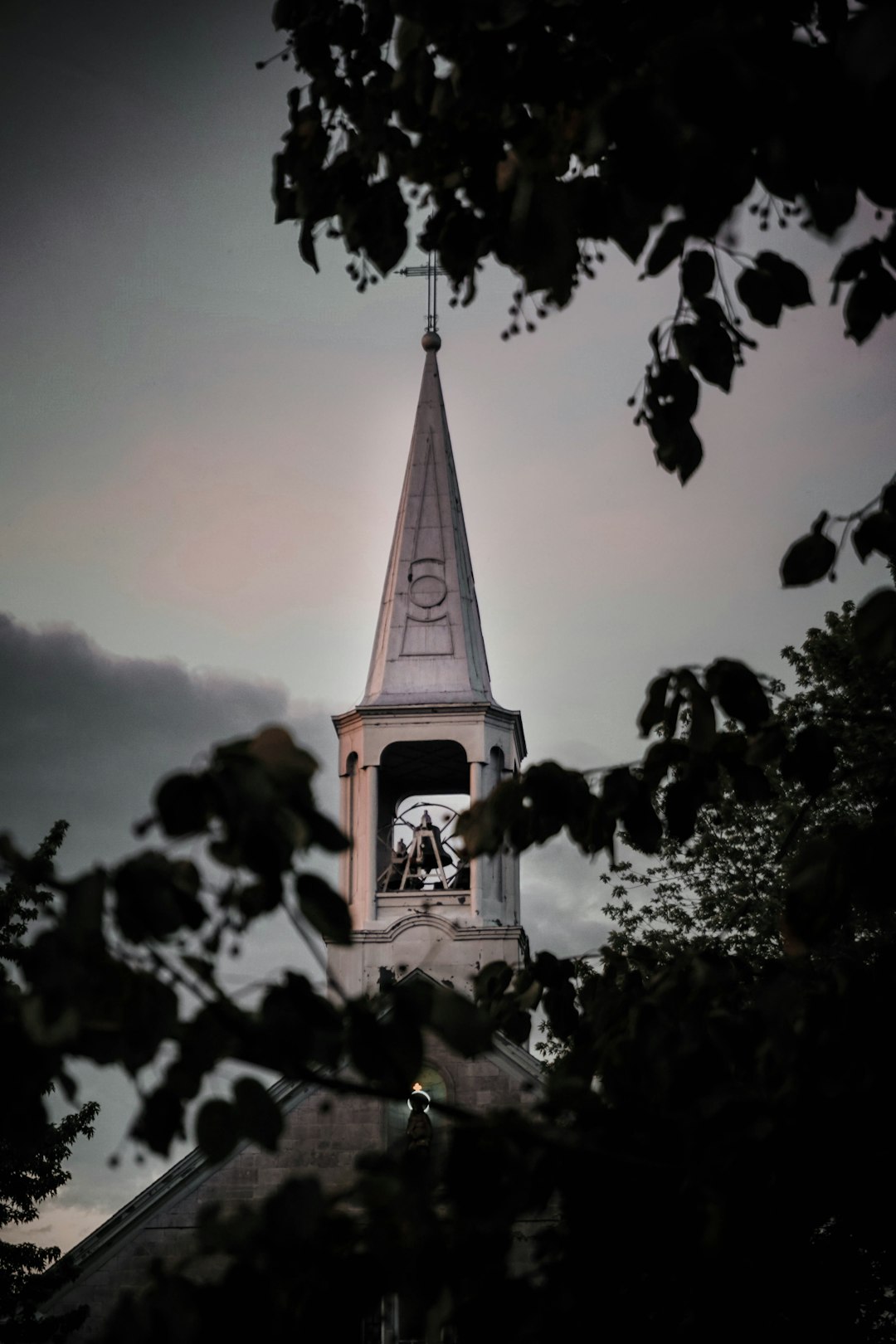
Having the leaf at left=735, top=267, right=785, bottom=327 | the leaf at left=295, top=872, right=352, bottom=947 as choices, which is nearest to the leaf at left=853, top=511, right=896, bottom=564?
the leaf at left=735, top=267, right=785, bottom=327

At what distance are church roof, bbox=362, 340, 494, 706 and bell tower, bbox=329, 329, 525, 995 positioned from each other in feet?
0.07

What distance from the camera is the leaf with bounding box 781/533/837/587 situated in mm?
3807

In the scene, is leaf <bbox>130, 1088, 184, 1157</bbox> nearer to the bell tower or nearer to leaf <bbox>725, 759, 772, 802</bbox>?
leaf <bbox>725, 759, 772, 802</bbox>

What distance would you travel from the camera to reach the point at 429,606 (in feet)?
86.8

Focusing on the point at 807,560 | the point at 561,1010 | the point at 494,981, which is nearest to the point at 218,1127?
the point at 807,560

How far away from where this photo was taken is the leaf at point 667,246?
329 centimetres

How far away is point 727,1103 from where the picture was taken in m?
3.61

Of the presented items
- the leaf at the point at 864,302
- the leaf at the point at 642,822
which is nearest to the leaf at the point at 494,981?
the leaf at the point at 642,822

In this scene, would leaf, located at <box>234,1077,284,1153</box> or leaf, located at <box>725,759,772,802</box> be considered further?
leaf, located at <box>725,759,772,802</box>

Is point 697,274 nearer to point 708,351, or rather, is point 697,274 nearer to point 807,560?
point 708,351

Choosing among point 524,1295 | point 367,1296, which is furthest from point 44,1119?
point 524,1295

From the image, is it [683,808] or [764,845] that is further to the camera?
[764,845]

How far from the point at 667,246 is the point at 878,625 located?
91 cm

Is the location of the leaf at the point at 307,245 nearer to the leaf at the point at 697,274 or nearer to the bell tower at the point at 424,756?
the leaf at the point at 697,274
